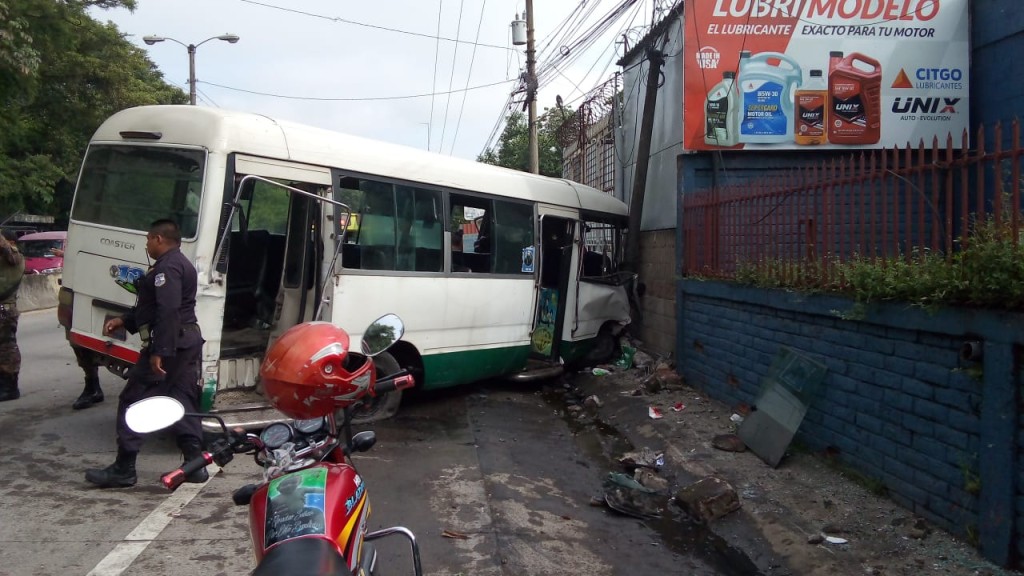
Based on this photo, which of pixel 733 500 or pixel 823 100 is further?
pixel 823 100

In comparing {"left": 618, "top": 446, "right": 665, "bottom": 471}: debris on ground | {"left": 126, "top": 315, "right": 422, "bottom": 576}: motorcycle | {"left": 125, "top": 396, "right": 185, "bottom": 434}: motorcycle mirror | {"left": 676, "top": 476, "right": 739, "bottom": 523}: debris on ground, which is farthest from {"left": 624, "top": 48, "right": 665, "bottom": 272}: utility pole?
{"left": 125, "top": 396, "right": 185, "bottom": 434}: motorcycle mirror

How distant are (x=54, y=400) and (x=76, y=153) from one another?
1699cm

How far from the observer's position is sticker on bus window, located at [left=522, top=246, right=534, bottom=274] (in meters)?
8.93

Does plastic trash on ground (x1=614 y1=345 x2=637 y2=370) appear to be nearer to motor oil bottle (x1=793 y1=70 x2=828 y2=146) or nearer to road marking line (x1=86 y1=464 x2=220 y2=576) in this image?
motor oil bottle (x1=793 y1=70 x2=828 y2=146)

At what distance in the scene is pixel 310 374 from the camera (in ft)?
8.45

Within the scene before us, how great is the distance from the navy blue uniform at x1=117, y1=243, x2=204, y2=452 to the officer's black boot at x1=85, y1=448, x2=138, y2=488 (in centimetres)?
9

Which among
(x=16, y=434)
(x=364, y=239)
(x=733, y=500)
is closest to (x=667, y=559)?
(x=733, y=500)

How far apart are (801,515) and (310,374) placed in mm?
3668

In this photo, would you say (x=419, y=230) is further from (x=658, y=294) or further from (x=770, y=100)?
(x=770, y=100)

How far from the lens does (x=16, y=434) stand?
6.23 meters

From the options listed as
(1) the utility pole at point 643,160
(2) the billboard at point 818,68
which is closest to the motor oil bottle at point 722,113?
(2) the billboard at point 818,68

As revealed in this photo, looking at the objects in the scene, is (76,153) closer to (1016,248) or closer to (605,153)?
(605,153)

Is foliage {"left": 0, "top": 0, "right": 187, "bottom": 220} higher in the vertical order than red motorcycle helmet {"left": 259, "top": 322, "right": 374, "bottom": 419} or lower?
higher

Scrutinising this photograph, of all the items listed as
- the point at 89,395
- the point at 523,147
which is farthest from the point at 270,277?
the point at 523,147
